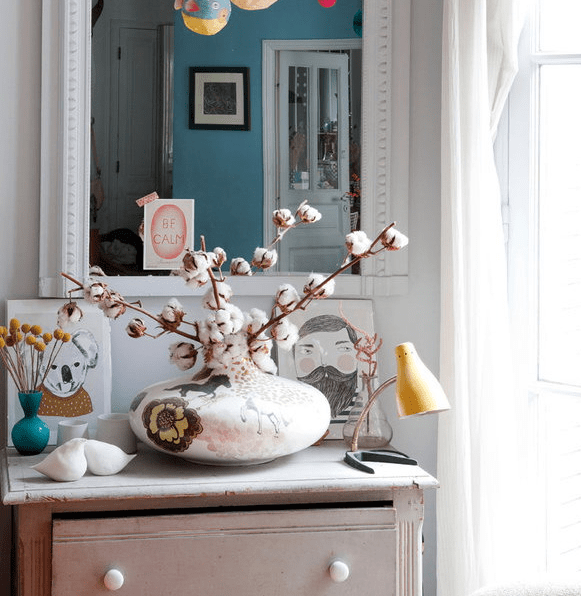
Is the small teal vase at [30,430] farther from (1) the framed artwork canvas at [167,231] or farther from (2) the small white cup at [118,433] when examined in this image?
(1) the framed artwork canvas at [167,231]

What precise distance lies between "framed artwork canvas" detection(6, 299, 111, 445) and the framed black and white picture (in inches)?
20.9

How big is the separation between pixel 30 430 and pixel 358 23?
1.24m

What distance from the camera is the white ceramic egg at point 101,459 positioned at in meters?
1.66

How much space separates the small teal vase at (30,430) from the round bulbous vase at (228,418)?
223mm

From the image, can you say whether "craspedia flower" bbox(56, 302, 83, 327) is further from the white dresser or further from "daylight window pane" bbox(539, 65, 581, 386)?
"daylight window pane" bbox(539, 65, 581, 386)

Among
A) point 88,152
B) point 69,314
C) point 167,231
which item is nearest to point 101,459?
point 69,314

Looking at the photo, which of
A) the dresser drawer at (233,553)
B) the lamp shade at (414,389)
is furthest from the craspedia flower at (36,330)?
the lamp shade at (414,389)

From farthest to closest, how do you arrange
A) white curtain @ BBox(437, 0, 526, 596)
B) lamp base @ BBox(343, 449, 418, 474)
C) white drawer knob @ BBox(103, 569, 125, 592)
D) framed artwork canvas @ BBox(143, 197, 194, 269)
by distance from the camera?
framed artwork canvas @ BBox(143, 197, 194, 269) → white curtain @ BBox(437, 0, 526, 596) → lamp base @ BBox(343, 449, 418, 474) → white drawer knob @ BBox(103, 569, 125, 592)

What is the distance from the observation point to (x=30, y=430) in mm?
1837

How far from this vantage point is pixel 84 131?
201 centimetres

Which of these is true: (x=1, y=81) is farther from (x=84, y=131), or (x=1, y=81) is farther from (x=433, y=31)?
(x=433, y=31)

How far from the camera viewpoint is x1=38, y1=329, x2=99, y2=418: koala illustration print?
200cm

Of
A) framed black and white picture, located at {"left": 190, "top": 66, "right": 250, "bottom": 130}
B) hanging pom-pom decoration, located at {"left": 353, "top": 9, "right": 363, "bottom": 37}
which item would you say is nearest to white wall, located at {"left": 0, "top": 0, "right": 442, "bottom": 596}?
hanging pom-pom decoration, located at {"left": 353, "top": 9, "right": 363, "bottom": 37}

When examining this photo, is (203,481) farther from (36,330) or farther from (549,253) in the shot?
(549,253)
